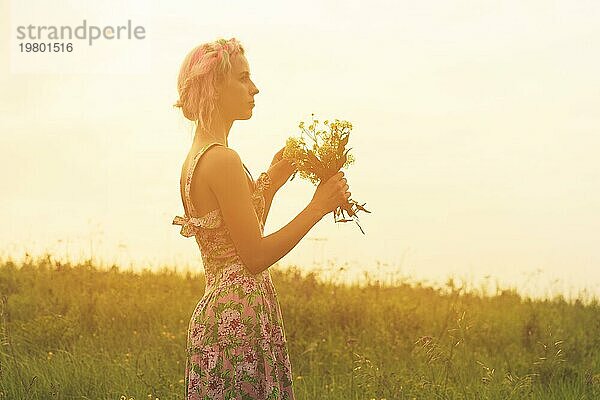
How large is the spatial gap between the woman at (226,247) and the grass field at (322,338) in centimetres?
185

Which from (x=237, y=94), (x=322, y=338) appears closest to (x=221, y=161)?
(x=237, y=94)

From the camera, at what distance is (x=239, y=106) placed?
11.5 feet

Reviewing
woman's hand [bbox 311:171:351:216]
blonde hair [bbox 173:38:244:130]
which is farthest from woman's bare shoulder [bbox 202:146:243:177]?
woman's hand [bbox 311:171:351:216]

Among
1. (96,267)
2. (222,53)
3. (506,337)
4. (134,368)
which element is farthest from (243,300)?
(96,267)

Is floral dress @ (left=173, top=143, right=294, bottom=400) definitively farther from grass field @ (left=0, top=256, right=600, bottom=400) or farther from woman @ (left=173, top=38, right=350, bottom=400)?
grass field @ (left=0, top=256, right=600, bottom=400)

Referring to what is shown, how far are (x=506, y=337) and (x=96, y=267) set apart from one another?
4.24 meters

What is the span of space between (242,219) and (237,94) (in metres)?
0.57

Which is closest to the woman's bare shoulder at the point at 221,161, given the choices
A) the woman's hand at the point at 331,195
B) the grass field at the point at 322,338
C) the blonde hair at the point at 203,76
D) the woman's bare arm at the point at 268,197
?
the blonde hair at the point at 203,76

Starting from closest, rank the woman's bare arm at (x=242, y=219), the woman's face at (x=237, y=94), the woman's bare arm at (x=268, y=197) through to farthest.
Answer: the woman's bare arm at (x=242, y=219) < the woman's face at (x=237, y=94) < the woman's bare arm at (x=268, y=197)

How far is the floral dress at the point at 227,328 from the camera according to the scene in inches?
135

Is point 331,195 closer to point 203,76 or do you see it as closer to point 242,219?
point 242,219

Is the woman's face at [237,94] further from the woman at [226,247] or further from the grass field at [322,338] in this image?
the grass field at [322,338]

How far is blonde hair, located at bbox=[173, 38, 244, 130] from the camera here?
346 cm

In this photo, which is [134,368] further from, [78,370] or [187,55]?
[187,55]
